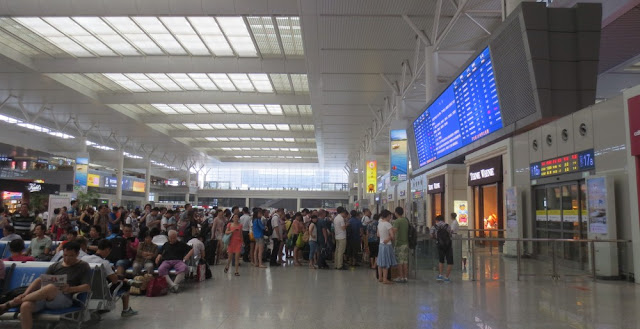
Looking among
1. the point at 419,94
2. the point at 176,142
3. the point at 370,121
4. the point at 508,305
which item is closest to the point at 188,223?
the point at 508,305

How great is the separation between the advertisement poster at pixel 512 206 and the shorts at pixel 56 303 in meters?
10.4

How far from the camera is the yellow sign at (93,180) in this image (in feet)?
131

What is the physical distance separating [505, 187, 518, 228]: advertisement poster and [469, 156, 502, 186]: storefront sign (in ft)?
3.78

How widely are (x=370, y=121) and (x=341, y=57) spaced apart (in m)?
13.5

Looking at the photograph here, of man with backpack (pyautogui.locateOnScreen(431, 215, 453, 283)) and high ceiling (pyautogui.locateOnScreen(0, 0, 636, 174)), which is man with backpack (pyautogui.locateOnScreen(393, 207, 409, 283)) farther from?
high ceiling (pyautogui.locateOnScreen(0, 0, 636, 174))

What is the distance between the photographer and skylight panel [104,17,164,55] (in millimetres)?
17562

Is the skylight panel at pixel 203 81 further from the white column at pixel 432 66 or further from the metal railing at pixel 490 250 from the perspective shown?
the metal railing at pixel 490 250

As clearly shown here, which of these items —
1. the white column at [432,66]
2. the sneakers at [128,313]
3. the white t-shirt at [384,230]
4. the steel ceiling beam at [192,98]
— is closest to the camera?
the sneakers at [128,313]

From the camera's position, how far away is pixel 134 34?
1878 cm

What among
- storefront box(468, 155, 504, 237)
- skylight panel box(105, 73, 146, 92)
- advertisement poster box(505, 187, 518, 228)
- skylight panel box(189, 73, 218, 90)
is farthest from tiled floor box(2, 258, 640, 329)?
skylight panel box(105, 73, 146, 92)

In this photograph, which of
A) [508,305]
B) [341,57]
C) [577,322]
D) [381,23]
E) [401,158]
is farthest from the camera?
[401,158]

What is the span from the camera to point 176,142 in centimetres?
4362

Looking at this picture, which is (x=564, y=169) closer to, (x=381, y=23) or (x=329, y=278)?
(x=329, y=278)

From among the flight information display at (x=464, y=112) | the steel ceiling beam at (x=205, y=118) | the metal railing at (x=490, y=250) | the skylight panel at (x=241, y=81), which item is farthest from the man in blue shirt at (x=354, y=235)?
the steel ceiling beam at (x=205, y=118)
